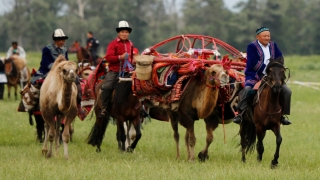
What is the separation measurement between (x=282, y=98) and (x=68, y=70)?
12.1 feet

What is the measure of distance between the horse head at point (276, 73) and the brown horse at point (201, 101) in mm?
954

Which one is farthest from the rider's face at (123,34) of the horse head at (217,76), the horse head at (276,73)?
the horse head at (276,73)

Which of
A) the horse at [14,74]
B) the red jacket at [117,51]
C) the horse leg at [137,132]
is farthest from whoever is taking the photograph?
the horse at [14,74]

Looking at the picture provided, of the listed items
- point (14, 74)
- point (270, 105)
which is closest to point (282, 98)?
point (270, 105)

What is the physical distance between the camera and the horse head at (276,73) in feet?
40.6

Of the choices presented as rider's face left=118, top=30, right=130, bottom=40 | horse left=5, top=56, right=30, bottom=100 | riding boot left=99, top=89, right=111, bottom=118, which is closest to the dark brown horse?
riding boot left=99, top=89, right=111, bottom=118

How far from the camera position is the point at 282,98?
513 inches

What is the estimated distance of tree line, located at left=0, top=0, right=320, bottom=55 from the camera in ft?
269

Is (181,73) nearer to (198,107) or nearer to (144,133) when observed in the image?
(198,107)

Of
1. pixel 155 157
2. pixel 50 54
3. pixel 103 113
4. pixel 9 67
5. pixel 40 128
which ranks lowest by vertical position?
pixel 155 157

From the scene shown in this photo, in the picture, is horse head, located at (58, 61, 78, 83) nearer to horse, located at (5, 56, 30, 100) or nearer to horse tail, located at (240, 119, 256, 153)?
horse tail, located at (240, 119, 256, 153)

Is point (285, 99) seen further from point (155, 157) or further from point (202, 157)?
point (155, 157)

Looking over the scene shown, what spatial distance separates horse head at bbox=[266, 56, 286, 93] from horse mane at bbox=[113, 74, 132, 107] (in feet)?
11.7

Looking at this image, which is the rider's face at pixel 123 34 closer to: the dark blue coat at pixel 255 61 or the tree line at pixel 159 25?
the dark blue coat at pixel 255 61
